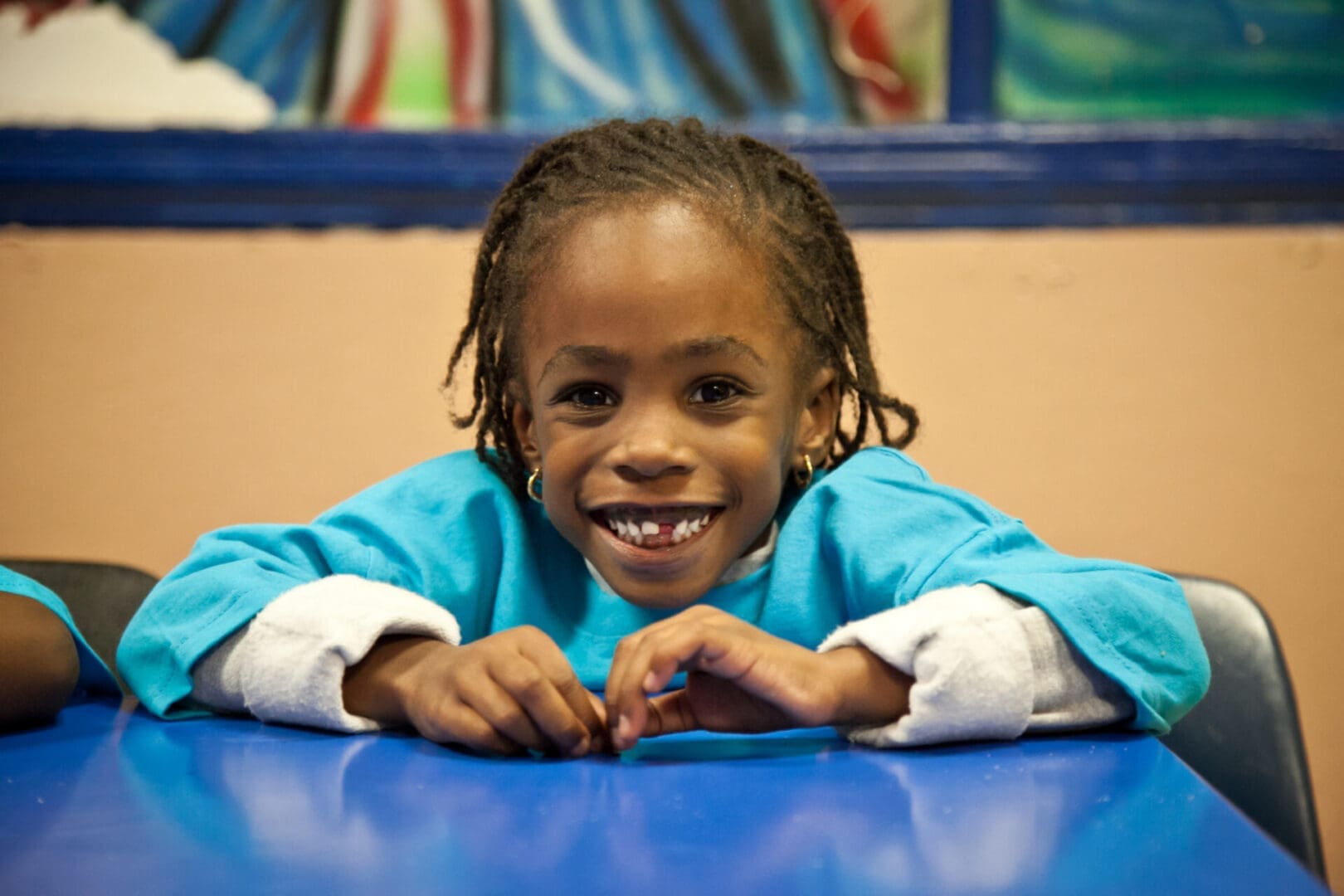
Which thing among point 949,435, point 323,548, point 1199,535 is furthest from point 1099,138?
point 323,548

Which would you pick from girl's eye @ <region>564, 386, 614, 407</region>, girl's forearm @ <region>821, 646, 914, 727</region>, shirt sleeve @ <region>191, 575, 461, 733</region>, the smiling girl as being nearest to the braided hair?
the smiling girl

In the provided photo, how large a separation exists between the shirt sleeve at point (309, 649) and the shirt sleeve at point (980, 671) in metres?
0.31

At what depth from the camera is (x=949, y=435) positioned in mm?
1649

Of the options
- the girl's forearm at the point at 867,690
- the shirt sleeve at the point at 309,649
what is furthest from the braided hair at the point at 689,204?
the girl's forearm at the point at 867,690

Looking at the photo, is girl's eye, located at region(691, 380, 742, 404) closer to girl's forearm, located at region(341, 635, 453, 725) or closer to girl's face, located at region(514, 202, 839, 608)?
girl's face, located at region(514, 202, 839, 608)

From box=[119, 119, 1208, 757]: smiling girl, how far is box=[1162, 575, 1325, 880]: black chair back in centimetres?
29

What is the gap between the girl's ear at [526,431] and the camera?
116cm

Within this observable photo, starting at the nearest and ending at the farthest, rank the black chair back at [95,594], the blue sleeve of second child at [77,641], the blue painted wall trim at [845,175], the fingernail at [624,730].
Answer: the fingernail at [624,730], the blue sleeve of second child at [77,641], the black chair back at [95,594], the blue painted wall trim at [845,175]

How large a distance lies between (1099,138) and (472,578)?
103 cm

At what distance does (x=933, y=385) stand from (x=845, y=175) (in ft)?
0.96

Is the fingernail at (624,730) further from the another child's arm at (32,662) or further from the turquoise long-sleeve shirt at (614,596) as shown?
the another child's arm at (32,662)

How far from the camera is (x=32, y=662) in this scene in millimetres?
876

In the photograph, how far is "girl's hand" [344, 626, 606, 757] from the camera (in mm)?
758

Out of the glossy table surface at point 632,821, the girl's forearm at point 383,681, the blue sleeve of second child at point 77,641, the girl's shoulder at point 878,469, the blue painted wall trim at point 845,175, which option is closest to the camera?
the glossy table surface at point 632,821
